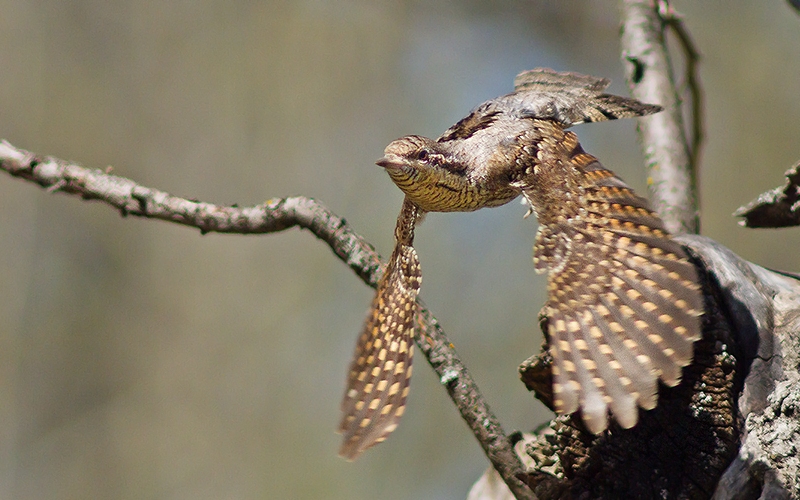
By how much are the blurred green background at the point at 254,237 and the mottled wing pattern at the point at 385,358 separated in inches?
141

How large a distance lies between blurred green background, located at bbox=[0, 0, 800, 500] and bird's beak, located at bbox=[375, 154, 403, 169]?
3.93 metres

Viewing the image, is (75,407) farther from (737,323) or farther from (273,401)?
(737,323)

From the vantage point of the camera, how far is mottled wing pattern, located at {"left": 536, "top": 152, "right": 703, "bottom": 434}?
6.00ft

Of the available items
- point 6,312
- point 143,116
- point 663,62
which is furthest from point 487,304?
point 6,312

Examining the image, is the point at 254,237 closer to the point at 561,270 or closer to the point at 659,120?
the point at 659,120

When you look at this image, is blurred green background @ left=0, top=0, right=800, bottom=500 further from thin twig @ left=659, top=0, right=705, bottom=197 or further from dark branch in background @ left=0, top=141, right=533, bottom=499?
dark branch in background @ left=0, top=141, right=533, bottom=499

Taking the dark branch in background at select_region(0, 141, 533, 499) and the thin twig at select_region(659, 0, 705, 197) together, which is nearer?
the dark branch in background at select_region(0, 141, 533, 499)

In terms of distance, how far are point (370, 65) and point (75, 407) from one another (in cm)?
431

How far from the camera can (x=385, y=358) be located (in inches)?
94.0

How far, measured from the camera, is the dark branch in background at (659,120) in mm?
3215

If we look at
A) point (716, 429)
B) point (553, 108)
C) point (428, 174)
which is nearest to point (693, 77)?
point (553, 108)

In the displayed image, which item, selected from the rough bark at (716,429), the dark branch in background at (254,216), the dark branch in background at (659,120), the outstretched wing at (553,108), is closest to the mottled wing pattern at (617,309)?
the rough bark at (716,429)

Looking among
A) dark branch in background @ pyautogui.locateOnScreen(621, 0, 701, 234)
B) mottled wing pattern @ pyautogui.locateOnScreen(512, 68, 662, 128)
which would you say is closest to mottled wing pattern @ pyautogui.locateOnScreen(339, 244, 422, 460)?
mottled wing pattern @ pyautogui.locateOnScreen(512, 68, 662, 128)

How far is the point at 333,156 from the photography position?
679cm
